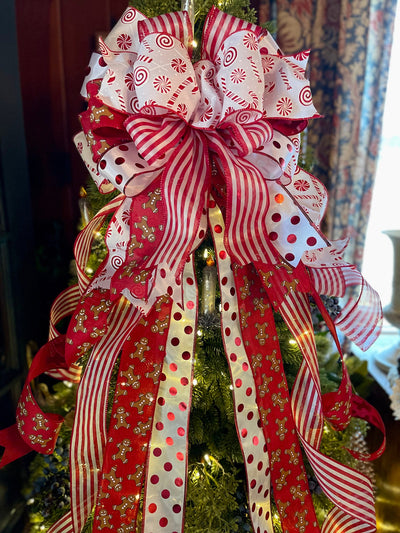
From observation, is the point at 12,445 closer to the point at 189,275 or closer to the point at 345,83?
the point at 189,275

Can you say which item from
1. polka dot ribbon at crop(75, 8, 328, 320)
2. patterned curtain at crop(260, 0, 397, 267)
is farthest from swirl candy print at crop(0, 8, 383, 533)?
patterned curtain at crop(260, 0, 397, 267)

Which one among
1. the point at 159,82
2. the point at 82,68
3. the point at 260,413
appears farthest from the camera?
the point at 82,68

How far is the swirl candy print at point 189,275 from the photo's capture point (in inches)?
20.1

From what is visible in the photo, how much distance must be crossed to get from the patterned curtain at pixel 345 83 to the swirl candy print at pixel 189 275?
709mm

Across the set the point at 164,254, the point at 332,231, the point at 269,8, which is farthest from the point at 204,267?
the point at 269,8

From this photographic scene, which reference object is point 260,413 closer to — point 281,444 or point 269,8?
point 281,444

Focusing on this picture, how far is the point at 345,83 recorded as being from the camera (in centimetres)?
129

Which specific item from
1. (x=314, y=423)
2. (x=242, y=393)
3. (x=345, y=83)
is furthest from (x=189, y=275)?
(x=345, y=83)

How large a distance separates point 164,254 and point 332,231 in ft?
3.36

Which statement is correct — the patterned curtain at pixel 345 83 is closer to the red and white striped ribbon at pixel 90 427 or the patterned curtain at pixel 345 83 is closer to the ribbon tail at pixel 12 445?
the red and white striped ribbon at pixel 90 427

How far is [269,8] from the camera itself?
4.25 feet

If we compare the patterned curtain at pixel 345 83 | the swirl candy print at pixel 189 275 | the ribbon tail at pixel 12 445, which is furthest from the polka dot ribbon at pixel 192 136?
the patterned curtain at pixel 345 83

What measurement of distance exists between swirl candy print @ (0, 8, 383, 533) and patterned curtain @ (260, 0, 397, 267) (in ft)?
2.33

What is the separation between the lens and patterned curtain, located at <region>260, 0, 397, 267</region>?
4.11ft
